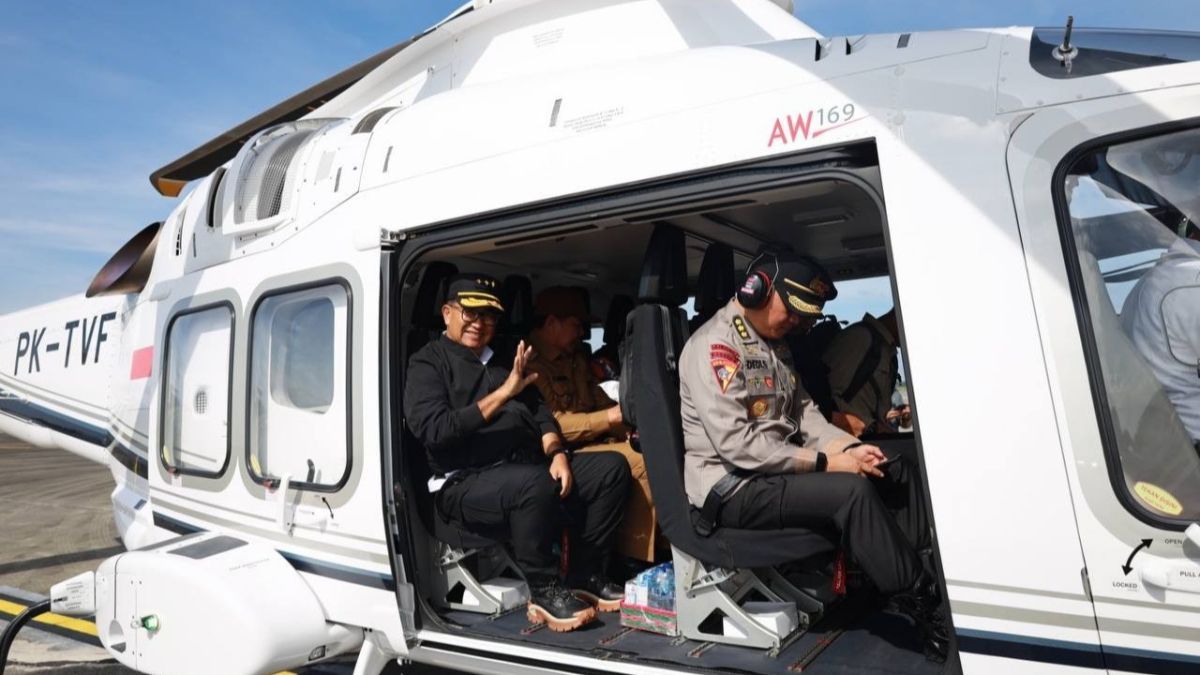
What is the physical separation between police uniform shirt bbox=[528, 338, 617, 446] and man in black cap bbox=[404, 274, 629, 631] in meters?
0.35

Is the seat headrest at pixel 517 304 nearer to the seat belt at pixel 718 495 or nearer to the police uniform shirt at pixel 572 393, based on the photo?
the police uniform shirt at pixel 572 393

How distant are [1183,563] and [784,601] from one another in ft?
4.36

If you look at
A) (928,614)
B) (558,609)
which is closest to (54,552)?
(558,609)

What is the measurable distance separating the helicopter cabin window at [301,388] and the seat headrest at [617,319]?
1798 millimetres

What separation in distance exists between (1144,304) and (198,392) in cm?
372

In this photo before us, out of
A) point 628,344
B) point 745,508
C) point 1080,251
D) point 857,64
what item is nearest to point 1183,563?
point 1080,251

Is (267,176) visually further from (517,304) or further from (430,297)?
(517,304)

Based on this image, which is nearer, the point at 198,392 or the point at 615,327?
the point at 198,392

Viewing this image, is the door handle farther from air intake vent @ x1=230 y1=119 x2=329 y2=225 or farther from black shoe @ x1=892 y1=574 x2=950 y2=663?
air intake vent @ x1=230 y1=119 x2=329 y2=225

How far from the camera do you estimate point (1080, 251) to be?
6.44 ft

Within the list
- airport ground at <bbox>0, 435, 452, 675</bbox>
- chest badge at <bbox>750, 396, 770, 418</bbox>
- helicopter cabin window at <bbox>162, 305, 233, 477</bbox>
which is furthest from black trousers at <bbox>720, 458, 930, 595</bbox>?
helicopter cabin window at <bbox>162, 305, 233, 477</bbox>

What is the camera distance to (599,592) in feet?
11.1

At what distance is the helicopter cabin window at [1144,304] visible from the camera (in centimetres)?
186

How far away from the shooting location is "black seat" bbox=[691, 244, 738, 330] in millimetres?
3285
